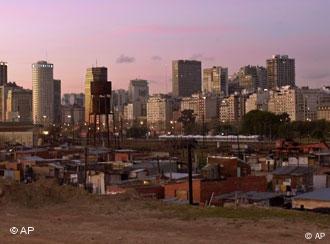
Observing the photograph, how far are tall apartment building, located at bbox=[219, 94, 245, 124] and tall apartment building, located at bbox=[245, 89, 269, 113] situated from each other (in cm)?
148

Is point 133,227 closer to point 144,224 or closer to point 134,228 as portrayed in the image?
point 134,228

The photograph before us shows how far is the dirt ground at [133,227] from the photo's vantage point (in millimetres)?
9406

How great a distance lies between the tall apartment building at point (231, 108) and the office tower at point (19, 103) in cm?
5541

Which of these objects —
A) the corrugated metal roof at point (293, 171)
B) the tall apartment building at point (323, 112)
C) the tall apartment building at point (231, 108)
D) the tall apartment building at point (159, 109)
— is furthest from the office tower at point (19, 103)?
the corrugated metal roof at point (293, 171)

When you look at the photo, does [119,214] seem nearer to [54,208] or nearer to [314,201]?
[54,208]

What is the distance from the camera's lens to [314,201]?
18672 millimetres

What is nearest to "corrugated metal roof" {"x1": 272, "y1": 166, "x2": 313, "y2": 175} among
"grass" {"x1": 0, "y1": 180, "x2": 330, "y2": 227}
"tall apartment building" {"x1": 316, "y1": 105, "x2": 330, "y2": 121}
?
"grass" {"x1": 0, "y1": 180, "x2": 330, "y2": 227}

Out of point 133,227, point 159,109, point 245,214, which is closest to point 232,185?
point 245,214

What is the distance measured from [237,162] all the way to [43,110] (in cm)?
15562

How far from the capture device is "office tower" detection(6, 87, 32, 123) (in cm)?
17150

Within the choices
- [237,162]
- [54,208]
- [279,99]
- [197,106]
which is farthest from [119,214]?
[197,106]

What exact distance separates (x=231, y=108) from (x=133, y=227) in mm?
150479

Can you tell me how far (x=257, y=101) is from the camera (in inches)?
5984

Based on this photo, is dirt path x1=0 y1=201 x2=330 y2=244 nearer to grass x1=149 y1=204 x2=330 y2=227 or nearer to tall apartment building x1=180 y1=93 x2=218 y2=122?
grass x1=149 y1=204 x2=330 y2=227
